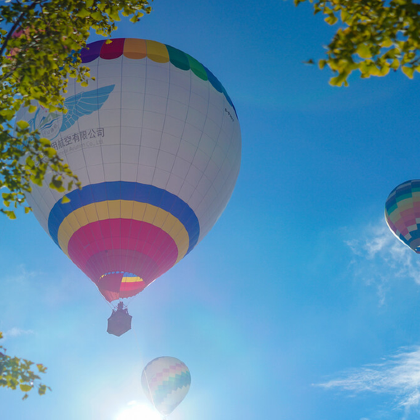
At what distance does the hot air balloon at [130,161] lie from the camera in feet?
38.0

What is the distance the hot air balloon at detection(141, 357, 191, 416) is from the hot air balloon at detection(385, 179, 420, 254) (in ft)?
68.1

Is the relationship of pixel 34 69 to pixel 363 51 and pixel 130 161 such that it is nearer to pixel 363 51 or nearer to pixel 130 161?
pixel 363 51

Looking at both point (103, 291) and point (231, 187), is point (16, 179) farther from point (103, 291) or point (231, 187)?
point (231, 187)

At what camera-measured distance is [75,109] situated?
11578 mm

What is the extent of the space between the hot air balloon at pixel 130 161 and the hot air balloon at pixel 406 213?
19.9m

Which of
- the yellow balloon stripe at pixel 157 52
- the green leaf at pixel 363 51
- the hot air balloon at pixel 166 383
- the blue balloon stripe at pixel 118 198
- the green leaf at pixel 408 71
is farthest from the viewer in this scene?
the hot air balloon at pixel 166 383

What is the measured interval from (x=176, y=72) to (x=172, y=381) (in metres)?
23.2

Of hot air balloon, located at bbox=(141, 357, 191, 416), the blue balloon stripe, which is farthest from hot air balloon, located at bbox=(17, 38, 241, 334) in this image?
hot air balloon, located at bbox=(141, 357, 191, 416)

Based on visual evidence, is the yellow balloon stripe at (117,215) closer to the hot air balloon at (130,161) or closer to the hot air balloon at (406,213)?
the hot air balloon at (130,161)

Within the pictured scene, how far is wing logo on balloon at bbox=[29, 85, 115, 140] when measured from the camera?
11.6m

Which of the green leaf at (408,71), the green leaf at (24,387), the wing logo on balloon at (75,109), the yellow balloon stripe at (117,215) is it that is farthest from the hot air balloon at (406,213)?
the green leaf at (24,387)

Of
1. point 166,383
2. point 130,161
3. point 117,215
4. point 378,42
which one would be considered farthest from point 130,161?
point 166,383

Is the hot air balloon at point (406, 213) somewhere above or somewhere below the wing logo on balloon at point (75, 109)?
above

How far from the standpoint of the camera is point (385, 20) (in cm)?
283
